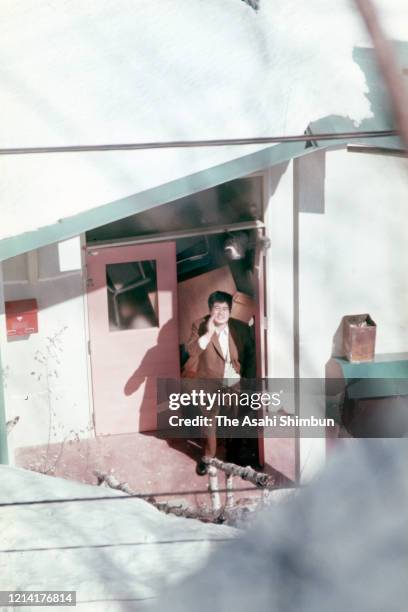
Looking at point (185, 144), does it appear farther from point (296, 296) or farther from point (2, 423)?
point (2, 423)

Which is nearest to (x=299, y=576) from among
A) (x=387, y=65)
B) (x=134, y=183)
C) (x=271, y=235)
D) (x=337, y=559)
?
(x=337, y=559)

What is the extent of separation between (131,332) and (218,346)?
0.25 metres

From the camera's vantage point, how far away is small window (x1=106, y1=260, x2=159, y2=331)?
212 cm

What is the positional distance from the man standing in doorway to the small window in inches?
5.4

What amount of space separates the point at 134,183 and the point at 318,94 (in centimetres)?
62

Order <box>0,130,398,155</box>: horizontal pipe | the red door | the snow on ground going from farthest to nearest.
Answer: the red door
<box>0,130,398,155</box>: horizontal pipe
the snow on ground

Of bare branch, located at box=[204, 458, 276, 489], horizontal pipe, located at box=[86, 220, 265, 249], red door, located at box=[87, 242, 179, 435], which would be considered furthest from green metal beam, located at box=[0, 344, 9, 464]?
bare branch, located at box=[204, 458, 276, 489]

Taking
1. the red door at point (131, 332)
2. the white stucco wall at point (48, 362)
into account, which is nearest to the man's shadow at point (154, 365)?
the red door at point (131, 332)

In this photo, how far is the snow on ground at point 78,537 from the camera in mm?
1855

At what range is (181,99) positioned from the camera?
209 centimetres

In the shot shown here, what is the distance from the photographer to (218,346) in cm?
215

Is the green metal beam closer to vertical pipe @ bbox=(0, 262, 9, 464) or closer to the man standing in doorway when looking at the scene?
vertical pipe @ bbox=(0, 262, 9, 464)

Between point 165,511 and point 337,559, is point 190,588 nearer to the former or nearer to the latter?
point 337,559

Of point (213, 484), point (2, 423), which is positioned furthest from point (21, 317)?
point (213, 484)
